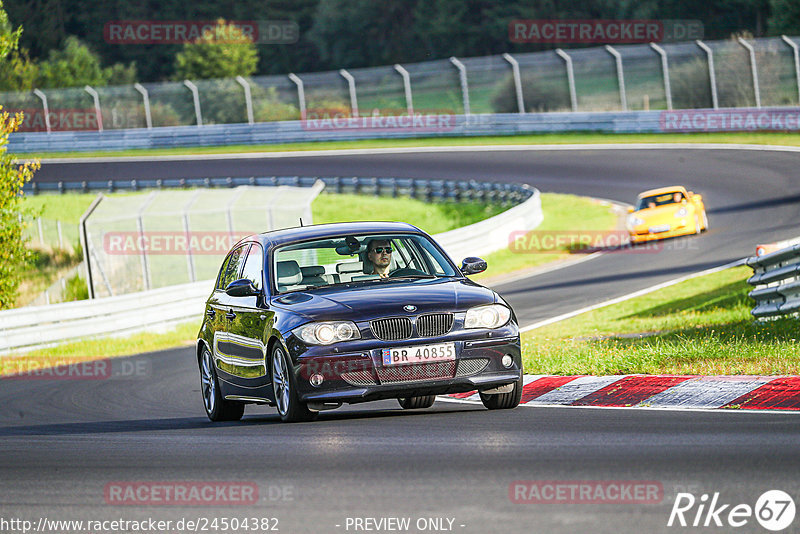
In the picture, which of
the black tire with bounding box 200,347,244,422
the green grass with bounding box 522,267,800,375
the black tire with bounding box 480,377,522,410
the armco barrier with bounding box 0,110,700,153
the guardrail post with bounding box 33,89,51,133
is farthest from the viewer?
the guardrail post with bounding box 33,89,51,133

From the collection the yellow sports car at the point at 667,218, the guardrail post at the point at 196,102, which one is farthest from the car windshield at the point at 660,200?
the guardrail post at the point at 196,102

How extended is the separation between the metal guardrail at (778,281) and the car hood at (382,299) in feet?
15.2

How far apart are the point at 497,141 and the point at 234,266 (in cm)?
4168

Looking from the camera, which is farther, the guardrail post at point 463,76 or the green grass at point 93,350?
the guardrail post at point 463,76

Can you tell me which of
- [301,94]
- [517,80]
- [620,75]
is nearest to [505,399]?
[620,75]

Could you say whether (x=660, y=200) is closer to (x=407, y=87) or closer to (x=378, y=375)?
(x=378, y=375)

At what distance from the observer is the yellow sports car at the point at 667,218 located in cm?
2878

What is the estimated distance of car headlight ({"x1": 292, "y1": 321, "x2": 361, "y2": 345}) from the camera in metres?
8.78

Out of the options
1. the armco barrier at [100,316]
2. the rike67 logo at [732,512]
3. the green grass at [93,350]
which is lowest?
the green grass at [93,350]

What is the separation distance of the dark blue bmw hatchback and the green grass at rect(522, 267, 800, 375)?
6.41ft

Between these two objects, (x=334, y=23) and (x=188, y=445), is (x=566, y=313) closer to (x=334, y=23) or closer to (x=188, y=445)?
(x=188, y=445)

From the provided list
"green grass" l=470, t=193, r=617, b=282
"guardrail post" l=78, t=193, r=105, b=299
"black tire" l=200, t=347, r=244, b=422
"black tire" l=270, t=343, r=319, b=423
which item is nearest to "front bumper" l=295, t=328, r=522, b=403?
"black tire" l=270, t=343, r=319, b=423

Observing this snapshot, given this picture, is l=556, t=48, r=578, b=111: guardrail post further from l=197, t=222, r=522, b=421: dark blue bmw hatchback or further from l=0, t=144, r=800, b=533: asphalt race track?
l=197, t=222, r=522, b=421: dark blue bmw hatchback

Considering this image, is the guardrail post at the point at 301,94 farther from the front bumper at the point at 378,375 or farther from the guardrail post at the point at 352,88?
the front bumper at the point at 378,375
